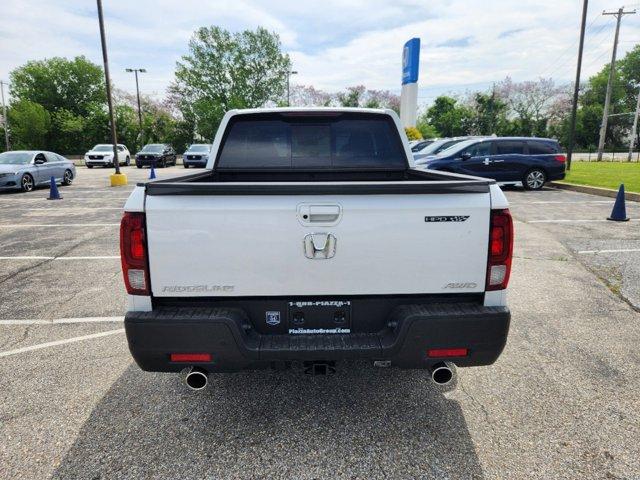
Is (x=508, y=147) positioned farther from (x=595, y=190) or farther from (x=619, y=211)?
(x=619, y=211)

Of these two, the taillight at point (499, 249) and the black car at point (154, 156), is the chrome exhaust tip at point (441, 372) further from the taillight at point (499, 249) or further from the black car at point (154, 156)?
the black car at point (154, 156)

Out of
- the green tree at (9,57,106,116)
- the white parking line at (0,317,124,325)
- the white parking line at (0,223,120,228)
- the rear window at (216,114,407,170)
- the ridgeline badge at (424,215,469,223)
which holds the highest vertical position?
the green tree at (9,57,106,116)

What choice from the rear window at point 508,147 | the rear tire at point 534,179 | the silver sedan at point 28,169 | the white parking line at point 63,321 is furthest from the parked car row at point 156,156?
the white parking line at point 63,321

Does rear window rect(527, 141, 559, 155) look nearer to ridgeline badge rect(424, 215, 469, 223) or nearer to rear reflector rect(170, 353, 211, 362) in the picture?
ridgeline badge rect(424, 215, 469, 223)

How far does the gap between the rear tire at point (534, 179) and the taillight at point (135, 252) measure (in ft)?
51.7

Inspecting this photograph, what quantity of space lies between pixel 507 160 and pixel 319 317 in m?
14.6

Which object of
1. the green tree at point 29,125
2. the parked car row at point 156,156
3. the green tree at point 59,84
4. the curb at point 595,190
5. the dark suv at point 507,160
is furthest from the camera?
the green tree at point 59,84

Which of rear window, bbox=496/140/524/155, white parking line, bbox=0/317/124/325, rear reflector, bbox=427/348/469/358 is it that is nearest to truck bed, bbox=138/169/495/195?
rear reflector, bbox=427/348/469/358

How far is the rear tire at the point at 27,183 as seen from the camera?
16062 mm

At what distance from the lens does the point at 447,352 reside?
2498mm

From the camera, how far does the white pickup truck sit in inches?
92.7

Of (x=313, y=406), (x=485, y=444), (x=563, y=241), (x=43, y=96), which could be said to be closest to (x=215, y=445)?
(x=313, y=406)

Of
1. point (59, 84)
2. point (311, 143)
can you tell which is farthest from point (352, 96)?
point (311, 143)

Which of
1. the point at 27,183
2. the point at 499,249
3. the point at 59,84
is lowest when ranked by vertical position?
the point at 27,183
